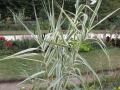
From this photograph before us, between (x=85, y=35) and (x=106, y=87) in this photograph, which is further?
(x=106, y=87)

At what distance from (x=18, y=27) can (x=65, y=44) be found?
864 inches

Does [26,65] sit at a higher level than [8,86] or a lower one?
higher

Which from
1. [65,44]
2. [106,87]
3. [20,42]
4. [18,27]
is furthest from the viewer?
[18,27]

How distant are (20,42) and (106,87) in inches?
291

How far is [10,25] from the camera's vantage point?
2634cm

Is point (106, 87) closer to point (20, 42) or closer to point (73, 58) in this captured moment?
point (73, 58)

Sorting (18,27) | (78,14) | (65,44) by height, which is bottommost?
(18,27)

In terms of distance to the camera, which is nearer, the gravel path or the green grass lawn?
the gravel path

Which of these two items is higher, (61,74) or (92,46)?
(61,74)

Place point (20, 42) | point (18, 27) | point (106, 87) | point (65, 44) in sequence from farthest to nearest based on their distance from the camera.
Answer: point (18, 27) < point (20, 42) < point (106, 87) < point (65, 44)

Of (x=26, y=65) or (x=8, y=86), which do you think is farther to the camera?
(x=8, y=86)

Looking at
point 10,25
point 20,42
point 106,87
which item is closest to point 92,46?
point 20,42

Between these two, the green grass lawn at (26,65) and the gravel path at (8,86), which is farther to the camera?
the green grass lawn at (26,65)

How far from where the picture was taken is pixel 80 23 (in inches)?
159
